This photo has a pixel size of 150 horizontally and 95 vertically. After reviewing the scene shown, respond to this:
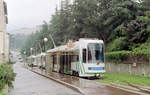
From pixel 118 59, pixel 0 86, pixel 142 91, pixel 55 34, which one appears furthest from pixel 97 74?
pixel 55 34

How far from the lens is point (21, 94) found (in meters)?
12.0

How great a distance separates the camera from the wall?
69.9 feet

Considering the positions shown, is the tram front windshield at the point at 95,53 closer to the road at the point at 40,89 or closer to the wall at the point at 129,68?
the wall at the point at 129,68

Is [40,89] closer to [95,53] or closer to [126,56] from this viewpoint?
[95,53]

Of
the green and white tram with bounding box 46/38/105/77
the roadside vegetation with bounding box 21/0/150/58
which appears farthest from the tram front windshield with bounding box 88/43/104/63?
the roadside vegetation with bounding box 21/0/150/58

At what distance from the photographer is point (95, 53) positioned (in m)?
20.4

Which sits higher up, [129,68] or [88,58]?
[88,58]

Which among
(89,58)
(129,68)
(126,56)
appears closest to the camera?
(89,58)

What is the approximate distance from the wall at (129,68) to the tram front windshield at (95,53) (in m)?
4.25

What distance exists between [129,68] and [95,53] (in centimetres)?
576

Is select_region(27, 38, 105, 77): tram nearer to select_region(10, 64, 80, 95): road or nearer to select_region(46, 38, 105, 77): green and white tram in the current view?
select_region(46, 38, 105, 77): green and white tram

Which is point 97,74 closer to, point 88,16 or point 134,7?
point 134,7

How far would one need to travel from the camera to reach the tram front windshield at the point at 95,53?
66.6 feet

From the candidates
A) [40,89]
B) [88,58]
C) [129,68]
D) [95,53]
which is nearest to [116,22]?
[129,68]
